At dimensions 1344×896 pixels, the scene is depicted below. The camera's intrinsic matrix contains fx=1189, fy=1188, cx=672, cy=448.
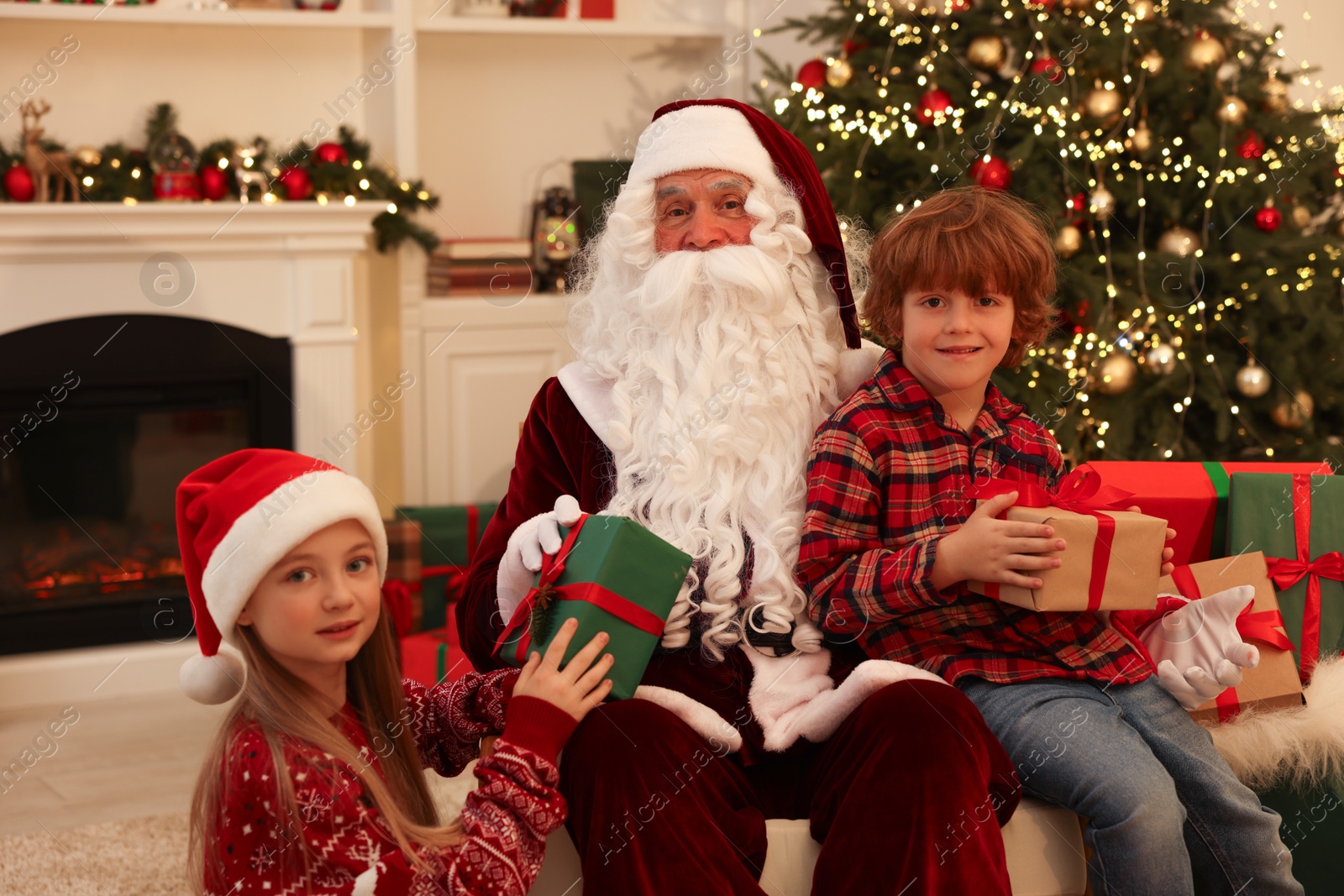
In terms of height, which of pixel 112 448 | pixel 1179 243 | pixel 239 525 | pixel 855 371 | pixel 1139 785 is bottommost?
pixel 112 448

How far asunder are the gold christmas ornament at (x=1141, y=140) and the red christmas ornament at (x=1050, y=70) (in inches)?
10.9

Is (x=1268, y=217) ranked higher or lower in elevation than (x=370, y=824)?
higher

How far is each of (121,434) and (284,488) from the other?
279cm

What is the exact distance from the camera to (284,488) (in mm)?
1407

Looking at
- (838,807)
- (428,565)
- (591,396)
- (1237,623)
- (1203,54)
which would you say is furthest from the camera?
(428,565)

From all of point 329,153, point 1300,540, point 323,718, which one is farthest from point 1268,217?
point 323,718

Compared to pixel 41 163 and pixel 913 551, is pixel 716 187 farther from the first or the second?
pixel 41 163

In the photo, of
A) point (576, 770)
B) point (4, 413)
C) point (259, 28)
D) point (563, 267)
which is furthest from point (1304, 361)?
point (4, 413)

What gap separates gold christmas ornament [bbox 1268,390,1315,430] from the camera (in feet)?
11.0

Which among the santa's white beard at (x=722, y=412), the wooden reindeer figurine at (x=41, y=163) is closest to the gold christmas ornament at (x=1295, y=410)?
the santa's white beard at (x=722, y=412)

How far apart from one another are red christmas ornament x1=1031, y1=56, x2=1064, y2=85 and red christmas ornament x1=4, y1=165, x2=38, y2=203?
2.93m

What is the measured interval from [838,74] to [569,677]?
95.6 inches

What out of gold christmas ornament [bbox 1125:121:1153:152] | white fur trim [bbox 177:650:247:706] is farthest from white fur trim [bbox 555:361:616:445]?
gold christmas ornament [bbox 1125:121:1153:152]

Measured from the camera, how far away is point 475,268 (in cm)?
→ 433
